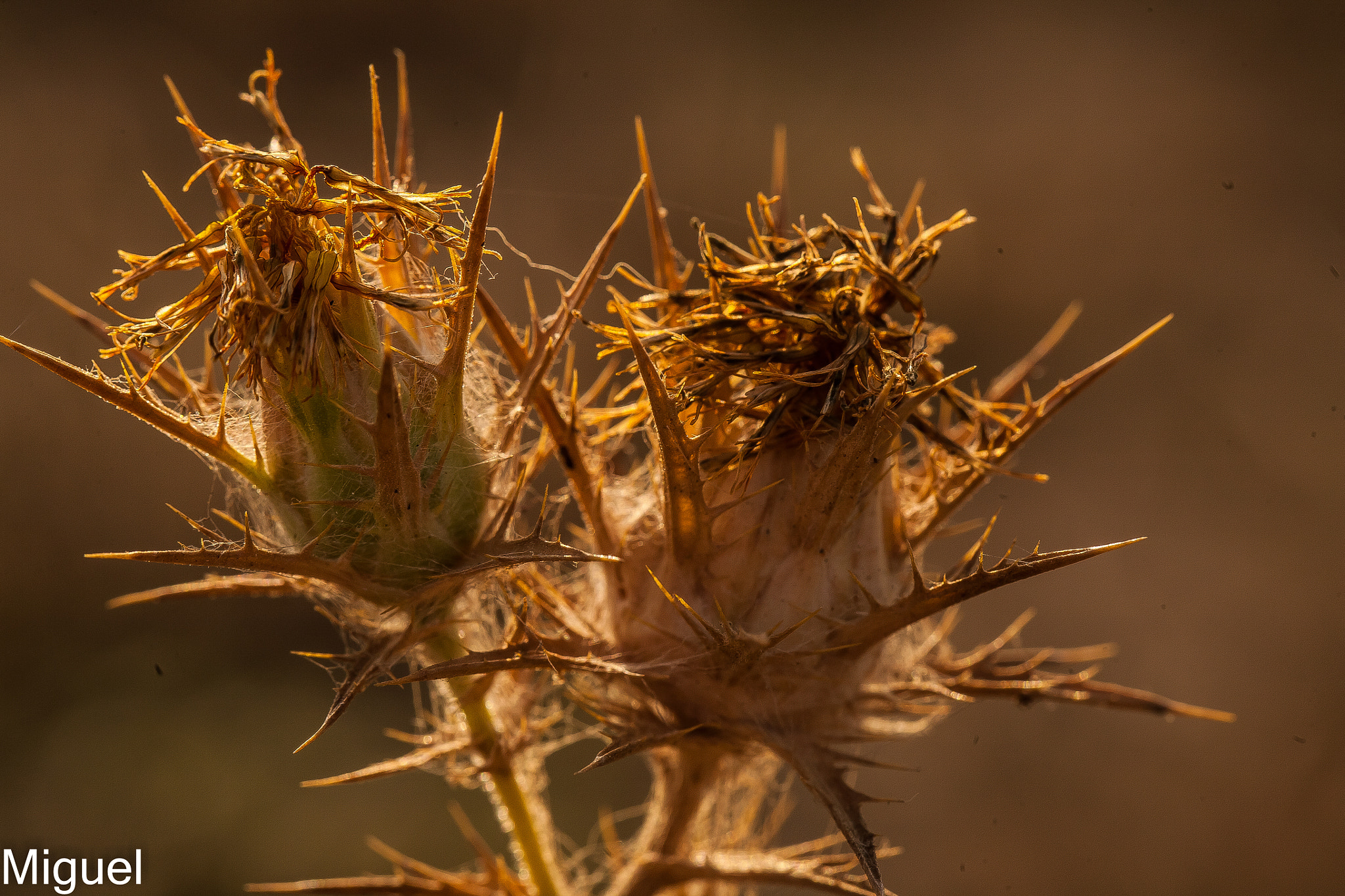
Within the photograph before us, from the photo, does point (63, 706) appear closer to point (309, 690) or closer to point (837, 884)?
point (309, 690)

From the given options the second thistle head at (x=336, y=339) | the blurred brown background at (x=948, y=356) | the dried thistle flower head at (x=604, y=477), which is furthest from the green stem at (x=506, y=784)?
the blurred brown background at (x=948, y=356)

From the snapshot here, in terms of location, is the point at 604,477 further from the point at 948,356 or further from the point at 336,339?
the point at 948,356

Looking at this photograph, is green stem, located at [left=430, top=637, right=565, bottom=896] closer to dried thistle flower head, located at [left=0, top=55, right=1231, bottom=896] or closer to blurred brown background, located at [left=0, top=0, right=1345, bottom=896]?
dried thistle flower head, located at [left=0, top=55, right=1231, bottom=896]

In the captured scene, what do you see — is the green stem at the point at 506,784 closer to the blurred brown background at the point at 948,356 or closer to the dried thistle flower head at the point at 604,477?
the dried thistle flower head at the point at 604,477

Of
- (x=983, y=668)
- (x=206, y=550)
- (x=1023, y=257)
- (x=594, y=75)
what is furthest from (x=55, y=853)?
(x=1023, y=257)

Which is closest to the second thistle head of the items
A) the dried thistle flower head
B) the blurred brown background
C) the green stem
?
the dried thistle flower head

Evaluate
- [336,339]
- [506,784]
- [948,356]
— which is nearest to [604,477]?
[336,339]

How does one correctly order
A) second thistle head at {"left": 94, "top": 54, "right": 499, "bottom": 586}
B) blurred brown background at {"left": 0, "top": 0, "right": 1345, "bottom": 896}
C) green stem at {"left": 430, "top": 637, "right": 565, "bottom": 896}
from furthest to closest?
blurred brown background at {"left": 0, "top": 0, "right": 1345, "bottom": 896} < green stem at {"left": 430, "top": 637, "right": 565, "bottom": 896} < second thistle head at {"left": 94, "top": 54, "right": 499, "bottom": 586}
